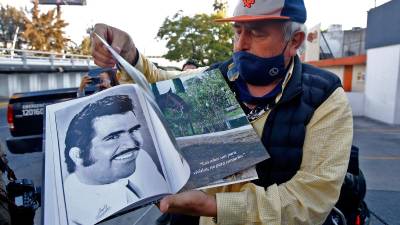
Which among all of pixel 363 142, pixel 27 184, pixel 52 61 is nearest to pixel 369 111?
pixel 363 142

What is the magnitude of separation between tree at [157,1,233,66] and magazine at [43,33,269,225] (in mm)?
27384

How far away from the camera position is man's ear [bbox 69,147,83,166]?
858 millimetres

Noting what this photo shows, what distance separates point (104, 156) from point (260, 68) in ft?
1.97

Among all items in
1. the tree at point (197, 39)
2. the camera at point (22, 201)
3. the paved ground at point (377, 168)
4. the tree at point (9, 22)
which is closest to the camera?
the camera at point (22, 201)

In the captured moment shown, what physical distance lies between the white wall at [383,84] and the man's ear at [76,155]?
12.4 meters

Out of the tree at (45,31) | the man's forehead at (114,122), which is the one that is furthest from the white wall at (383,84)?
the tree at (45,31)

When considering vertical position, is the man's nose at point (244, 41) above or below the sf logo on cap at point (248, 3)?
below

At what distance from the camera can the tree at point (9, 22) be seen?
46.4m

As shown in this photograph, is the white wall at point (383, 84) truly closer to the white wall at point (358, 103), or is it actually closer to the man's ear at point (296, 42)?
the white wall at point (358, 103)

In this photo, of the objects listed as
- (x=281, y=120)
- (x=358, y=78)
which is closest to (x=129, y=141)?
(x=281, y=120)

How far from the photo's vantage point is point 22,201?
1902mm

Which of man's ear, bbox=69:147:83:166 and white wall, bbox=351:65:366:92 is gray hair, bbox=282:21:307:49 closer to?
man's ear, bbox=69:147:83:166

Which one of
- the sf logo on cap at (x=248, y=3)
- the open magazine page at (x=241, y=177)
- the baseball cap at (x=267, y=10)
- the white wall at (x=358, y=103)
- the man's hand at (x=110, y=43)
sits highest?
the sf logo on cap at (x=248, y=3)

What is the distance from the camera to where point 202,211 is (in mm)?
948
